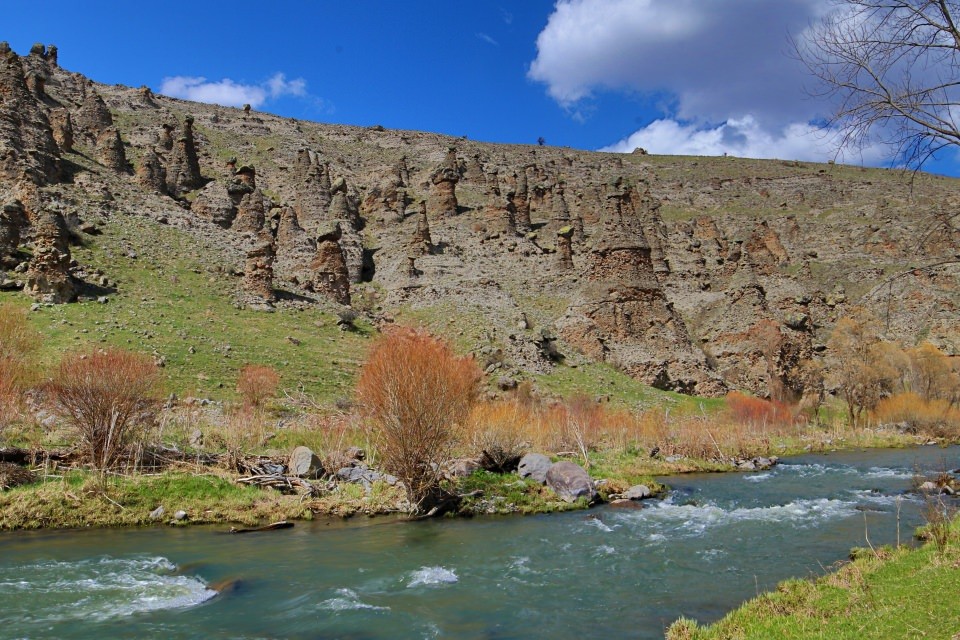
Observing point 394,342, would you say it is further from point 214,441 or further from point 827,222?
point 827,222

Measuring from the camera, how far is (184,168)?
74750 millimetres

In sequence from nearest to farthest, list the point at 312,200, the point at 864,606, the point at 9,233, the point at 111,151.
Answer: the point at 864,606 → the point at 9,233 → the point at 111,151 → the point at 312,200

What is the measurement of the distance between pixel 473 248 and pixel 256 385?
38.4 metres

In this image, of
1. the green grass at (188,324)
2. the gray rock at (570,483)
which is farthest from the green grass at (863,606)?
the green grass at (188,324)

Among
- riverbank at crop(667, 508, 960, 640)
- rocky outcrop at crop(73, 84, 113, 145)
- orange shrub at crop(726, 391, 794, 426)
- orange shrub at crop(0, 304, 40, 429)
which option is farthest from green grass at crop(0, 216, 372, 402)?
rocky outcrop at crop(73, 84, 113, 145)

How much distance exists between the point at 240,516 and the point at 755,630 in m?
14.4

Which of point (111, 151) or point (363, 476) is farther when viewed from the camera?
point (111, 151)

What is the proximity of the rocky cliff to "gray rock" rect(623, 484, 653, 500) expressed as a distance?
11.8 metres

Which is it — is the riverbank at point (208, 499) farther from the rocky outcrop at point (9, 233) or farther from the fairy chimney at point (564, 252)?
the fairy chimney at point (564, 252)

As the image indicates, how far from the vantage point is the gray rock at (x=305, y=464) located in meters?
21.1

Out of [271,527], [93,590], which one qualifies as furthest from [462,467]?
[93,590]

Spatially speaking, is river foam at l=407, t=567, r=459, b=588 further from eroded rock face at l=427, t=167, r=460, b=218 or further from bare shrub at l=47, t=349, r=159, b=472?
eroded rock face at l=427, t=167, r=460, b=218

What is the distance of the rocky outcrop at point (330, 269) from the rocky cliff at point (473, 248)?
0.61 ft

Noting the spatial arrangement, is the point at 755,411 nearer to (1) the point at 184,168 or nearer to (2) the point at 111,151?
(2) the point at 111,151
